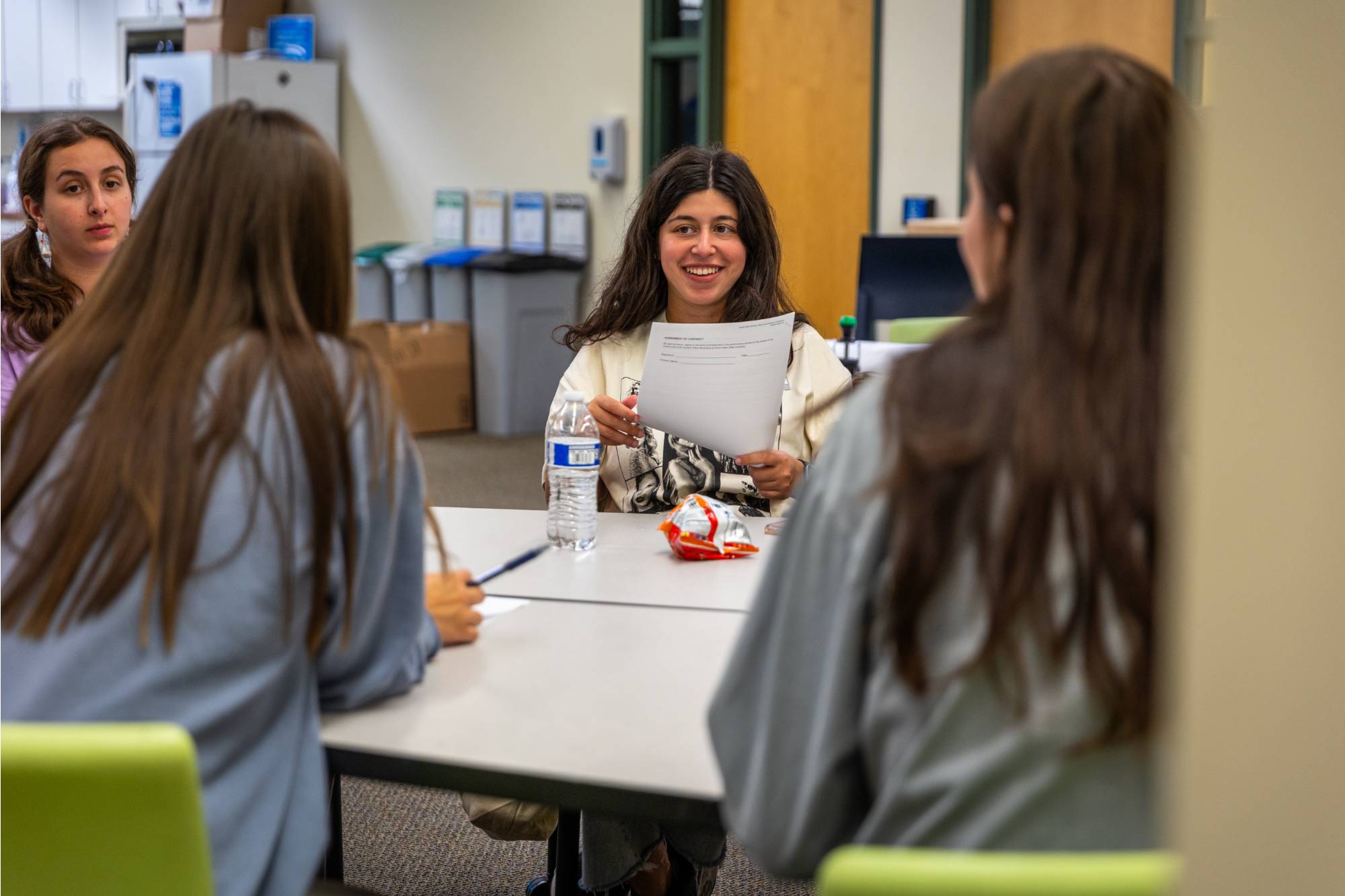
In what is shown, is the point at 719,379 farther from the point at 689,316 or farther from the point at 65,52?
the point at 65,52

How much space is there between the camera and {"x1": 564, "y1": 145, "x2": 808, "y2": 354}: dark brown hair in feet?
7.77

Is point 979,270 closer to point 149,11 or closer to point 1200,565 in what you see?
point 1200,565

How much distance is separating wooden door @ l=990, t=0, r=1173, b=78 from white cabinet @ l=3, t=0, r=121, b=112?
5.21 metres

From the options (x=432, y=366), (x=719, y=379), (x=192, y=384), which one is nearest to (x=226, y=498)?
(x=192, y=384)

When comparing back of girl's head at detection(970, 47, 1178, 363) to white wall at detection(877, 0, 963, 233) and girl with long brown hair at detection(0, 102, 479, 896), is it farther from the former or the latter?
white wall at detection(877, 0, 963, 233)

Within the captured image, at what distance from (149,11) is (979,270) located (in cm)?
781

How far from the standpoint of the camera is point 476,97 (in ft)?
23.1

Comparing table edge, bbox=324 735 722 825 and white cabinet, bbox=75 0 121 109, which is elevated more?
white cabinet, bbox=75 0 121 109

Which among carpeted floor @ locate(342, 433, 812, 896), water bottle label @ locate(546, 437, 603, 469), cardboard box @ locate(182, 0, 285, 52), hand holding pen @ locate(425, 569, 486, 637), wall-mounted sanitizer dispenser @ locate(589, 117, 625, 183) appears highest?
cardboard box @ locate(182, 0, 285, 52)

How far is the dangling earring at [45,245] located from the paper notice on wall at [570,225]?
449 cm

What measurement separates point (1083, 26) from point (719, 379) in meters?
4.18

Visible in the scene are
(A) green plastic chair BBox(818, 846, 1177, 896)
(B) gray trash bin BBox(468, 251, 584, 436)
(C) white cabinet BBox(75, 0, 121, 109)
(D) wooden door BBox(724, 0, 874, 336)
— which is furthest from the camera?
(C) white cabinet BBox(75, 0, 121, 109)

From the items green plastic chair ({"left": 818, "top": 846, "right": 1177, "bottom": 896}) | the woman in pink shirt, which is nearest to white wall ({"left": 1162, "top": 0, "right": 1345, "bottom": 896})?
green plastic chair ({"left": 818, "top": 846, "right": 1177, "bottom": 896})

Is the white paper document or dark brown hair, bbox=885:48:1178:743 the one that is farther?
the white paper document
